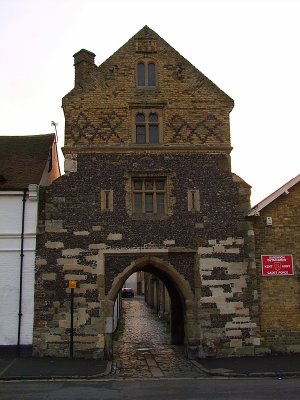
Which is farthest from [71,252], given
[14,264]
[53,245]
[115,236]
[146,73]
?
[146,73]

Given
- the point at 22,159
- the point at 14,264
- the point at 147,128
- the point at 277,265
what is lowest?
the point at 277,265

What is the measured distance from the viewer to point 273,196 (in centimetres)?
1720

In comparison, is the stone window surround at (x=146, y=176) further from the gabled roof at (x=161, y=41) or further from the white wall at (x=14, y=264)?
the gabled roof at (x=161, y=41)

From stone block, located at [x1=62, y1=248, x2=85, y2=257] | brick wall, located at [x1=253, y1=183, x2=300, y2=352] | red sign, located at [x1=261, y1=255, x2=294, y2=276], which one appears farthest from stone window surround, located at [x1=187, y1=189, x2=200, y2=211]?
stone block, located at [x1=62, y1=248, x2=85, y2=257]

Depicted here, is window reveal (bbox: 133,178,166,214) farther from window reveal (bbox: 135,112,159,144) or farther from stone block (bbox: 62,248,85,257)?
stone block (bbox: 62,248,85,257)

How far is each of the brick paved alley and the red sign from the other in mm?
4242

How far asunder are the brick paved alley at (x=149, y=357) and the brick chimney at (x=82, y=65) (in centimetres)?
1006

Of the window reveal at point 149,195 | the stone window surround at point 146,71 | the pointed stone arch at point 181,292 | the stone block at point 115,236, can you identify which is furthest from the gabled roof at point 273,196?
the stone window surround at point 146,71

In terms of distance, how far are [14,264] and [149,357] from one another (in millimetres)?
5761

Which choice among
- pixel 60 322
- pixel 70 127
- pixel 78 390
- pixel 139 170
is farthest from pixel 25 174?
pixel 78 390

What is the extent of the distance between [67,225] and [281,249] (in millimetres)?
7653

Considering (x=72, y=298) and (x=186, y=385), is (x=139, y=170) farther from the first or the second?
(x=186, y=385)

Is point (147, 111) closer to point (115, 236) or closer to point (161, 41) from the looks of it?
point (161, 41)

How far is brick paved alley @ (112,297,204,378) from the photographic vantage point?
1380 cm
